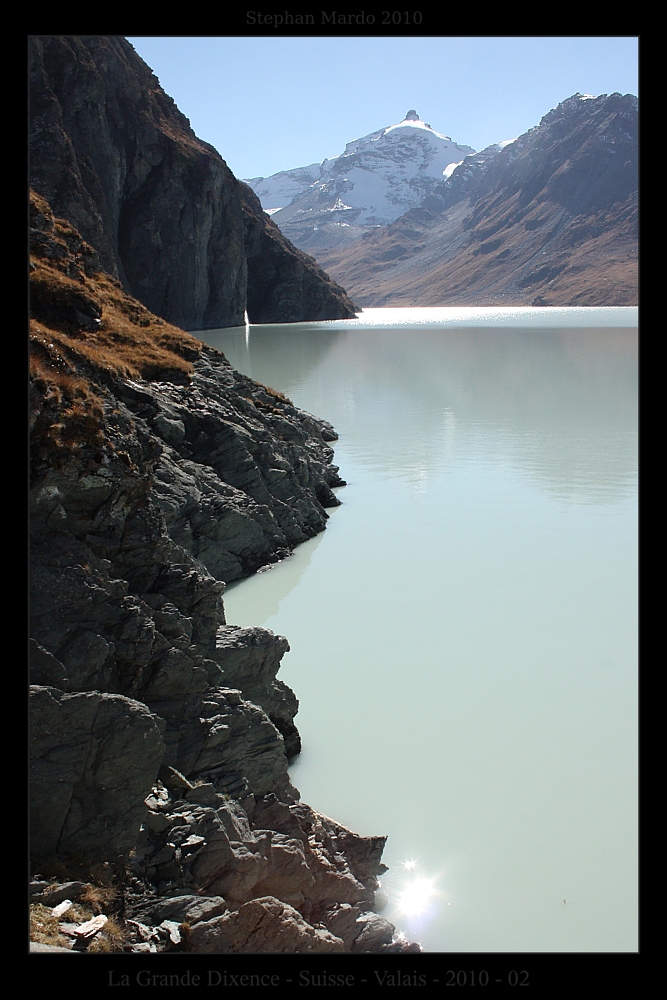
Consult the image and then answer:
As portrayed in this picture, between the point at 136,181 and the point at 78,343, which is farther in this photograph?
the point at 136,181

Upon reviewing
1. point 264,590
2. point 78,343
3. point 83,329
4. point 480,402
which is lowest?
point 264,590

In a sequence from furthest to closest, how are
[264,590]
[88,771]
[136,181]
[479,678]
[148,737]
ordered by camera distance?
[136,181]
[264,590]
[479,678]
[148,737]
[88,771]

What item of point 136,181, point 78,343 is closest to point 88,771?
point 78,343

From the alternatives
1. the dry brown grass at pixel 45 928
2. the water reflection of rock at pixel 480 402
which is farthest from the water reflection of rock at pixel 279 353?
the dry brown grass at pixel 45 928

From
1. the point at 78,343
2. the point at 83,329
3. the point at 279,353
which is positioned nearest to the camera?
the point at 78,343

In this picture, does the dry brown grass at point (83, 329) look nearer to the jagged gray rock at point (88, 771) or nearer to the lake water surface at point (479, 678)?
the jagged gray rock at point (88, 771)

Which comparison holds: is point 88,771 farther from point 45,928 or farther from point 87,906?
point 45,928

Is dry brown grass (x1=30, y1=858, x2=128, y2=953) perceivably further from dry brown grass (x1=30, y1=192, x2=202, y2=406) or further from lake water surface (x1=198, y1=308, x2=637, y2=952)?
dry brown grass (x1=30, y1=192, x2=202, y2=406)
